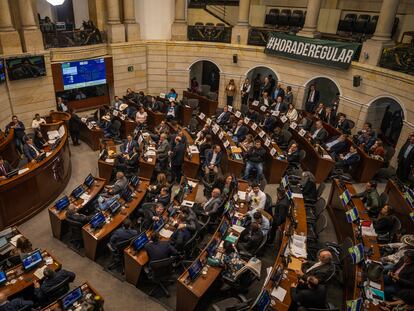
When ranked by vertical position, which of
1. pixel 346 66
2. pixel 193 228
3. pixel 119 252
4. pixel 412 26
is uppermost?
pixel 412 26

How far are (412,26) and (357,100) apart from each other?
15.6 feet

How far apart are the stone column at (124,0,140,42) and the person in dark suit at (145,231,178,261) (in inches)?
543

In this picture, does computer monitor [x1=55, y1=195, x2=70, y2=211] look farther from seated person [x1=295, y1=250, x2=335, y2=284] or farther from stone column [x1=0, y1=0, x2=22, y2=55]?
stone column [x1=0, y1=0, x2=22, y2=55]

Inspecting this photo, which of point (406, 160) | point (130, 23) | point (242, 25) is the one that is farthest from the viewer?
point (130, 23)

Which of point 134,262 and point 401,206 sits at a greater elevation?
point 401,206

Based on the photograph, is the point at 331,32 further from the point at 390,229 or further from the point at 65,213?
the point at 65,213

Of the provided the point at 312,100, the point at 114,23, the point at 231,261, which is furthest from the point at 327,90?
the point at 231,261

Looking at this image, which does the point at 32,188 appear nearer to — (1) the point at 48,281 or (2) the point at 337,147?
(1) the point at 48,281

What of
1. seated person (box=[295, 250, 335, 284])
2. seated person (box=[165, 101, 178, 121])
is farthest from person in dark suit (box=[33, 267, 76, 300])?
seated person (box=[165, 101, 178, 121])

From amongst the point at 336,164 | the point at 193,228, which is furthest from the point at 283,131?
the point at 193,228

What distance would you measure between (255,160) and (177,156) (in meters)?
→ 2.53

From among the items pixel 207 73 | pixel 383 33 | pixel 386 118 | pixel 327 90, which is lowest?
pixel 386 118

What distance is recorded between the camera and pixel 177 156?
38.2 feet

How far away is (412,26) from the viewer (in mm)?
15766
